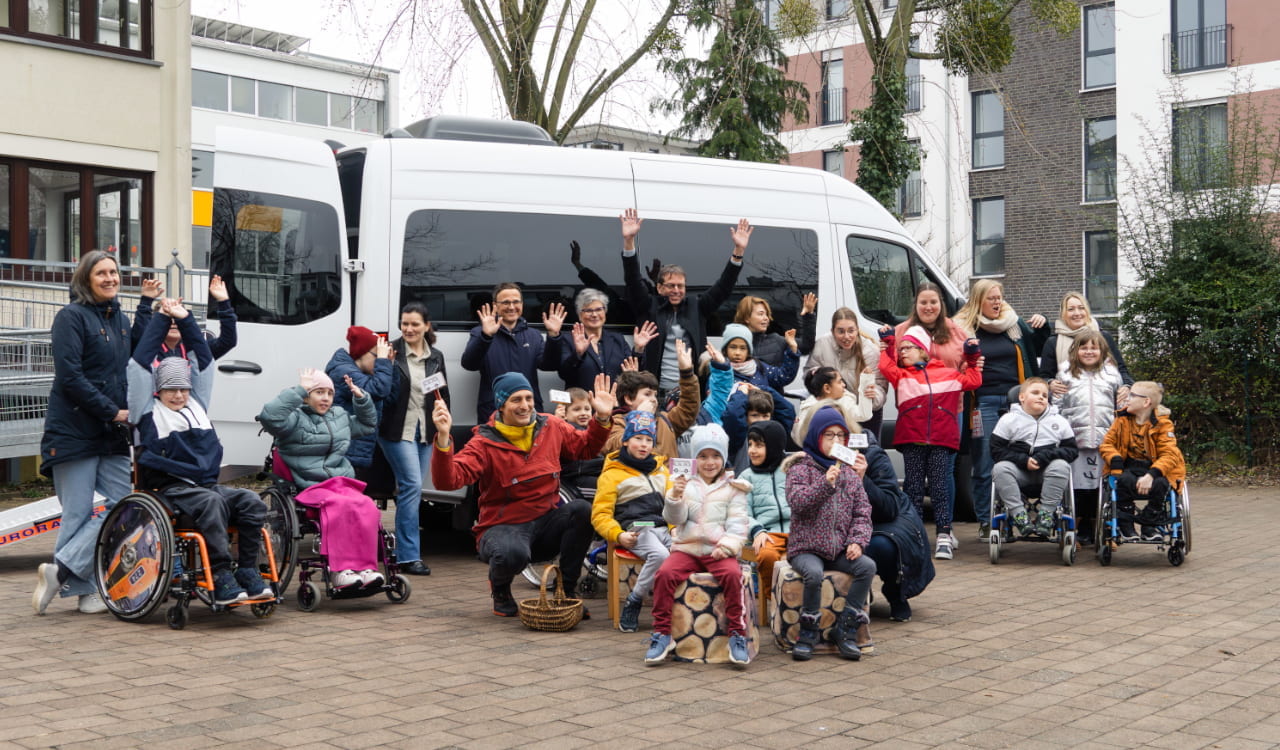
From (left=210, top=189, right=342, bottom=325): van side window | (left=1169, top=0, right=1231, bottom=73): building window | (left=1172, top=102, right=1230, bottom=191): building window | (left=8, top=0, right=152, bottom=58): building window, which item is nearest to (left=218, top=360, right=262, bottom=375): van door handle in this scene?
(left=210, top=189, right=342, bottom=325): van side window

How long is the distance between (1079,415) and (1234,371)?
278 inches

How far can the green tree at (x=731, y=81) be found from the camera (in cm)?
1461

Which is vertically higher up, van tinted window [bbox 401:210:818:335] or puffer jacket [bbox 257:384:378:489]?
van tinted window [bbox 401:210:818:335]

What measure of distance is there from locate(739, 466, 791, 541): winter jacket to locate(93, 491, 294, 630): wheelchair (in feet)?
9.18

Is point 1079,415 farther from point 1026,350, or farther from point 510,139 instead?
point 510,139

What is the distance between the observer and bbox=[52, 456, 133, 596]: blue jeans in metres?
7.79

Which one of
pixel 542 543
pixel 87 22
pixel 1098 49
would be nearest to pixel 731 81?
pixel 542 543

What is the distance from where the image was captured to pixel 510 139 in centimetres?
1052

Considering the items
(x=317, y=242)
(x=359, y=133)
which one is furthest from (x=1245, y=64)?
(x=359, y=133)

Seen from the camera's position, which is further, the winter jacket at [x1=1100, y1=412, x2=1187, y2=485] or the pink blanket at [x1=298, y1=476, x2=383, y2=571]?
the winter jacket at [x1=1100, y1=412, x2=1187, y2=485]

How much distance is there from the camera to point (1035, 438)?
942 cm

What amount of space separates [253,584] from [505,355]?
2.66 meters

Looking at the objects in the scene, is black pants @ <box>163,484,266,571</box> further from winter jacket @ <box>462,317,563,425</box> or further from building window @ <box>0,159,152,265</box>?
building window @ <box>0,159,152,265</box>

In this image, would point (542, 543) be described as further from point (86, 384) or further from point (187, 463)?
point (86, 384)
